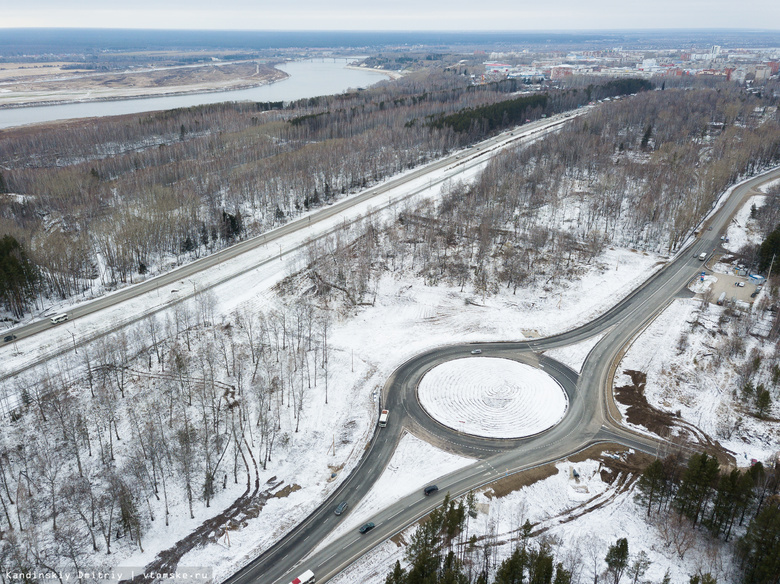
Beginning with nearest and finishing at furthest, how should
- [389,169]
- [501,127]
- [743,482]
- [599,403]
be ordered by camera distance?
[743,482], [599,403], [389,169], [501,127]

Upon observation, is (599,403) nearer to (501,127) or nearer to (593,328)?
(593,328)

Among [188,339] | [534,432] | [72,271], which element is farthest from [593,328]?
[72,271]

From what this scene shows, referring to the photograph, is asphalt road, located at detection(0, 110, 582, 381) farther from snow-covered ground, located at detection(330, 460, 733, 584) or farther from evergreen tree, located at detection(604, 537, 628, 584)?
evergreen tree, located at detection(604, 537, 628, 584)

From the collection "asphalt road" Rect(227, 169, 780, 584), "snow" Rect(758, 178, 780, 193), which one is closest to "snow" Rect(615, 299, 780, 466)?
"asphalt road" Rect(227, 169, 780, 584)

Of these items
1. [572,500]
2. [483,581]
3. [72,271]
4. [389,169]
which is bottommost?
[572,500]

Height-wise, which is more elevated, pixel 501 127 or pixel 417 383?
pixel 501 127
